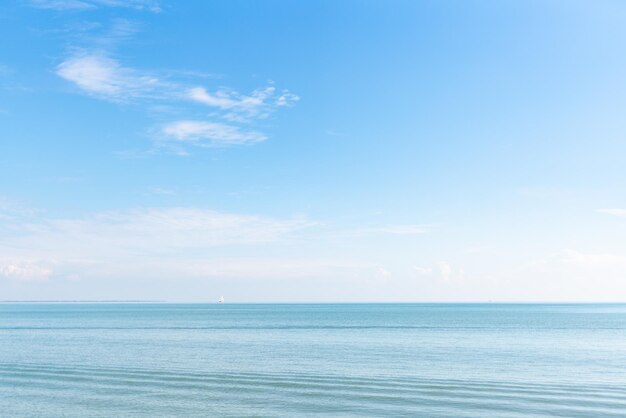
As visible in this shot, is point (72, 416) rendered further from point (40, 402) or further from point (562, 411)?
point (562, 411)

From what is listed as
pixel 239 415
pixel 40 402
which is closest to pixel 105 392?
pixel 40 402

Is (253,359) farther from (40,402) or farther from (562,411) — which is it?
(562,411)

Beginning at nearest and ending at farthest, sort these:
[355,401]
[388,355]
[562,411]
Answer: [562,411] < [355,401] < [388,355]

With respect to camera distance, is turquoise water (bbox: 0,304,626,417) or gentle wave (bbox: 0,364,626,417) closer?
gentle wave (bbox: 0,364,626,417)

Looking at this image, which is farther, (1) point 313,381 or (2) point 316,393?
(1) point 313,381

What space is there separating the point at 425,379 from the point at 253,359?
70.3 ft

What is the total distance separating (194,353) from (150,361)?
9371 millimetres

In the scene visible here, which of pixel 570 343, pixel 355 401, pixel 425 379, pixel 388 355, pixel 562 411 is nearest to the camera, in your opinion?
pixel 562 411

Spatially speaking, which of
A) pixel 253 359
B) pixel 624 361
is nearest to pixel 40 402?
pixel 253 359

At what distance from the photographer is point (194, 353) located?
69750 mm

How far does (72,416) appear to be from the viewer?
36344mm

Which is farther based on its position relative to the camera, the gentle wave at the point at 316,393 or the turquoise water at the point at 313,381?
the turquoise water at the point at 313,381

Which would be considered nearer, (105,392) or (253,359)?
(105,392)

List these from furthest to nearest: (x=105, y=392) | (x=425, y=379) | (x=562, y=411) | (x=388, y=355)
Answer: (x=388, y=355) → (x=425, y=379) → (x=105, y=392) → (x=562, y=411)
